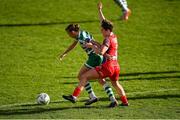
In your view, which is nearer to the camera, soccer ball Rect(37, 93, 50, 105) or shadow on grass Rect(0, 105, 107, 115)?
shadow on grass Rect(0, 105, 107, 115)

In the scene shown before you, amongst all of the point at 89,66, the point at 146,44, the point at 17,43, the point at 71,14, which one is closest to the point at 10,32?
the point at 17,43

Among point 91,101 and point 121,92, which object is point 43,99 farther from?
point 121,92

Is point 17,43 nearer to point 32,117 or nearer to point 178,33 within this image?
point 178,33

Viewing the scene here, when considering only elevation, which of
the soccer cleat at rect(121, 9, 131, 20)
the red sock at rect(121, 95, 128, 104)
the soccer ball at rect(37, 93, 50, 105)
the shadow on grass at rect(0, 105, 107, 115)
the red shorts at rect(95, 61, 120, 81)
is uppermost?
the soccer cleat at rect(121, 9, 131, 20)

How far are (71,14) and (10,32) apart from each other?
3.46m

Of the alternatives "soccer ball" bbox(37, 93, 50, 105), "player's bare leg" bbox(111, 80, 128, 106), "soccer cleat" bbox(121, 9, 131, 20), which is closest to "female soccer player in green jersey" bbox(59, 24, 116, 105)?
"player's bare leg" bbox(111, 80, 128, 106)

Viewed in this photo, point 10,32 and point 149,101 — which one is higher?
point 10,32

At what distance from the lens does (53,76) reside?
17.2 m

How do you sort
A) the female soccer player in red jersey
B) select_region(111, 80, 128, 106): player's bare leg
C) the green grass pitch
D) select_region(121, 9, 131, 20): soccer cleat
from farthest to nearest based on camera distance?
select_region(121, 9, 131, 20): soccer cleat, select_region(111, 80, 128, 106): player's bare leg, the green grass pitch, the female soccer player in red jersey

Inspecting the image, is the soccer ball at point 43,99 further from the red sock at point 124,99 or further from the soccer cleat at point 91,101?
the red sock at point 124,99

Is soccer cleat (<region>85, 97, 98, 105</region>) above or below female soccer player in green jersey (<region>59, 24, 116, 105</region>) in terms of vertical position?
below

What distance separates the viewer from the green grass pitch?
13.6 meters

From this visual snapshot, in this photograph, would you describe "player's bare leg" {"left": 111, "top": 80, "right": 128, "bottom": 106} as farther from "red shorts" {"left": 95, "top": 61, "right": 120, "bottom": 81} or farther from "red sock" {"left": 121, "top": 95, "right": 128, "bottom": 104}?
"red shorts" {"left": 95, "top": 61, "right": 120, "bottom": 81}

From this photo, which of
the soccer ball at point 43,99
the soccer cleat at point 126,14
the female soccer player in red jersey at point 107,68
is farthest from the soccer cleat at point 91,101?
the soccer cleat at point 126,14
